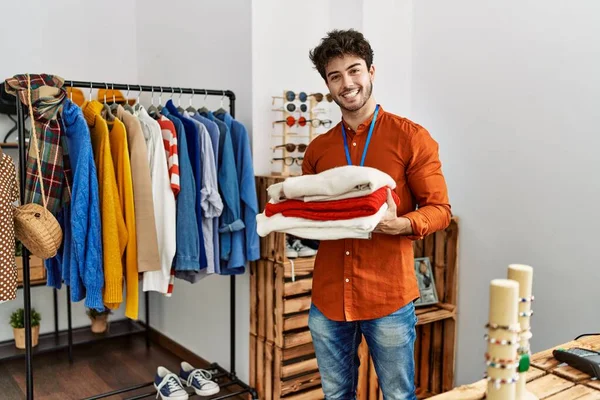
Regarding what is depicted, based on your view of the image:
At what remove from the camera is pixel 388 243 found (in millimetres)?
1671

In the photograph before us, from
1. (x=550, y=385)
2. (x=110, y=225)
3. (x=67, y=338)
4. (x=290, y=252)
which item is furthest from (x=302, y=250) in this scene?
(x=67, y=338)

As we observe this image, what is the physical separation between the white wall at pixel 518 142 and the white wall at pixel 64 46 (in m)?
2.08

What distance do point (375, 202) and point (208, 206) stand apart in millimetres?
1205

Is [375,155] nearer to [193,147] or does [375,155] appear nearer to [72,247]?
[193,147]

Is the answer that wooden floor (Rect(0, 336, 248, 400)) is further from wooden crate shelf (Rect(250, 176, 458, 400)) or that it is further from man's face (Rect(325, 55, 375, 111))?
man's face (Rect(325, 55, 375, 111))

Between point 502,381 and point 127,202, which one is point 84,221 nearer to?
point 127,202

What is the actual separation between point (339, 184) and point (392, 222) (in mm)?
182

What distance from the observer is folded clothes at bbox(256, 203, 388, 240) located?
145 centimetres

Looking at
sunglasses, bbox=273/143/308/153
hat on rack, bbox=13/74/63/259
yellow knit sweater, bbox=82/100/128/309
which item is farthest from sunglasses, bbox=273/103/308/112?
hat on rack, bbox=13/74/63/259

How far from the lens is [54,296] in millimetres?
3658

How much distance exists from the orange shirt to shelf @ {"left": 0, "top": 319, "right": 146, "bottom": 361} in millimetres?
2533

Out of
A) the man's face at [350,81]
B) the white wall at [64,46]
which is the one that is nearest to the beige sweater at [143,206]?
the man's face at [350,81]

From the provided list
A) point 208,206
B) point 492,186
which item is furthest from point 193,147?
point 492,186

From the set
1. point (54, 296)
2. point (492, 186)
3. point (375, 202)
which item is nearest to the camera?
point (375, 202)
